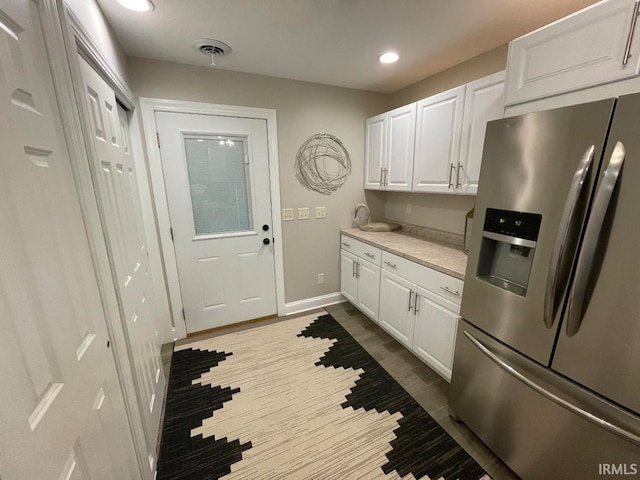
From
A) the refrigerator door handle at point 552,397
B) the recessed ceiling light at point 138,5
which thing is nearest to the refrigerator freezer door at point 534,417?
the refrigerator door handle at point 552,397

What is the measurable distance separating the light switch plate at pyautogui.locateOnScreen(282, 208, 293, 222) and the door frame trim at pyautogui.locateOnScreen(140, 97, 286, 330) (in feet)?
0.19

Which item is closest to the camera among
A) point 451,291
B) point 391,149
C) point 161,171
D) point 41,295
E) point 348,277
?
point 41,295

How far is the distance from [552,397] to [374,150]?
2.40 metres

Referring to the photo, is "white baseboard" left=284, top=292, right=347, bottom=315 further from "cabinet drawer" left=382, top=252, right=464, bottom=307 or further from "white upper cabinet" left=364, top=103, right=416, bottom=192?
"white upper cabinet" left=364, top=103, right=416, bottom=192

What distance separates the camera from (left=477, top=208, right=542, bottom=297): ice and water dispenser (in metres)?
1.16

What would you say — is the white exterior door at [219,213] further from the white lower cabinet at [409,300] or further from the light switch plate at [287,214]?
the white lower cabinet at [409,300]

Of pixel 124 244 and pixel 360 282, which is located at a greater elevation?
pixel 124 244

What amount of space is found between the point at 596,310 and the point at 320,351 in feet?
6.12

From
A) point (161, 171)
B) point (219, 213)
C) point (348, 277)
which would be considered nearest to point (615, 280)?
point (348, 277)

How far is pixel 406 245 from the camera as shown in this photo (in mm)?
2350

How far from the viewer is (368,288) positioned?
2.64 m

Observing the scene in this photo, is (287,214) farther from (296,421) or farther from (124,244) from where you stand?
(296,421)

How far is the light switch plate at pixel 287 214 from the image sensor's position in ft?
8.92

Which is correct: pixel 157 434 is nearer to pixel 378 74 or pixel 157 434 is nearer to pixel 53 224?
pixel 53 224
